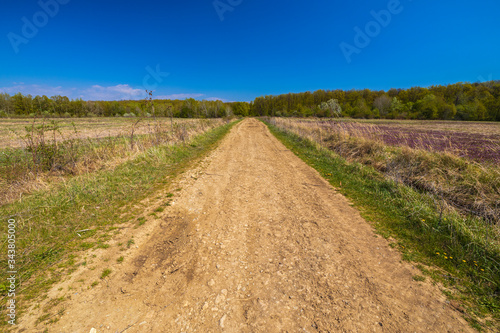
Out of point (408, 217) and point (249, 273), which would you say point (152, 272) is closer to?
point (249, 273)

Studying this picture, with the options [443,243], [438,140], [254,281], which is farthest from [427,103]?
[254,281]

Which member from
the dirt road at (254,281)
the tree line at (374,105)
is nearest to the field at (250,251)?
the dirt road at (254,281)

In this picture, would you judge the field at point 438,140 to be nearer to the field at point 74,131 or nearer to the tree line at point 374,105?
the tree line at point 374,105

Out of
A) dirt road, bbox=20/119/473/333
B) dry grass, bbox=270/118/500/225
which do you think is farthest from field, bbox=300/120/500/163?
dirt road, bbox=20/119/473/333

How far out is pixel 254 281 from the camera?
9.19 feet

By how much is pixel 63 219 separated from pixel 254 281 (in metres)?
4.36

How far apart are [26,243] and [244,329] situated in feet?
13.6

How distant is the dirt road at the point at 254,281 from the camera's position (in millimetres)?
2213

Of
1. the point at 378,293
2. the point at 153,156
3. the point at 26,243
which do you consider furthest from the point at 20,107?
the point at 378,293

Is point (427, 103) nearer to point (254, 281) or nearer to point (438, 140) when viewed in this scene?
point (438, 140)

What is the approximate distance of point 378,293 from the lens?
8.54 feet

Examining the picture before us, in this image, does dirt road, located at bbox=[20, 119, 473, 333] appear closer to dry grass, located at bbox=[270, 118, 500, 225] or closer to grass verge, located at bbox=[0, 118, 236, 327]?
grass verge, located at bbox=[0, 118, 236, 327]

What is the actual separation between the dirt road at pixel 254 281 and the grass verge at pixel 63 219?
417 millimetres

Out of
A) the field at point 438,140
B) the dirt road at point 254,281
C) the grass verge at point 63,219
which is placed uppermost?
the field at point 438,140
